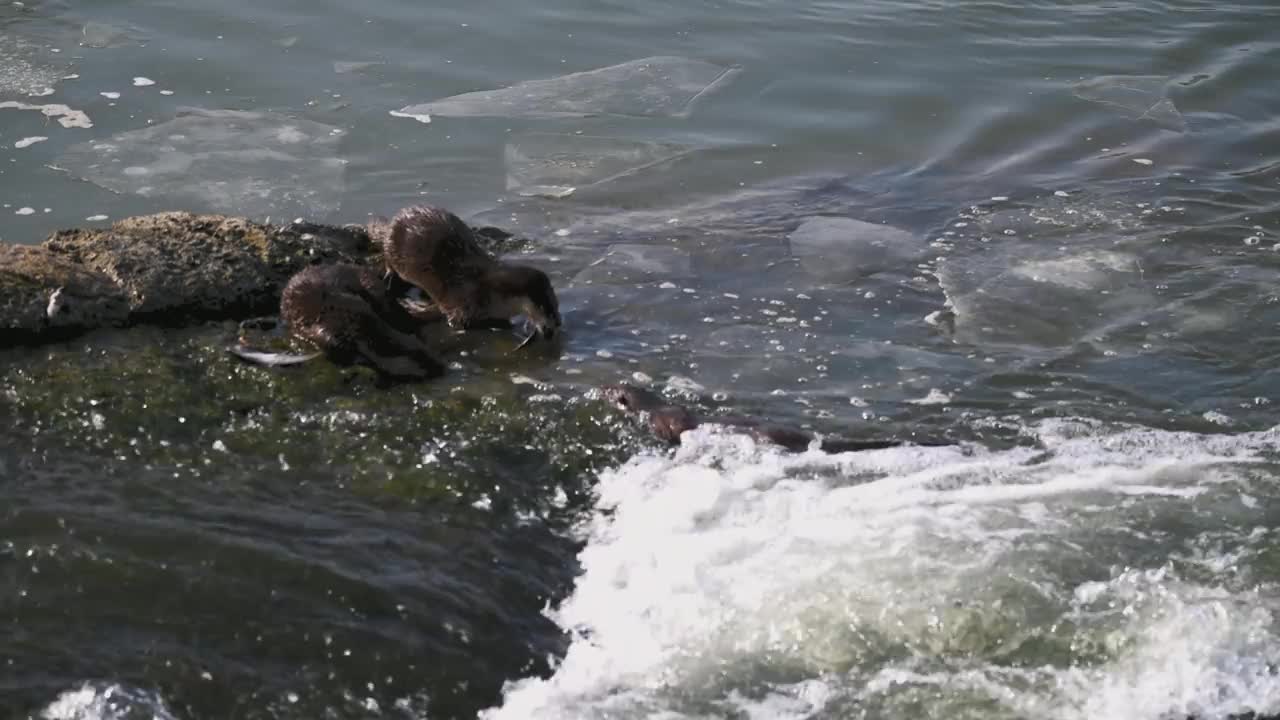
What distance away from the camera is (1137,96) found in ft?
37.7

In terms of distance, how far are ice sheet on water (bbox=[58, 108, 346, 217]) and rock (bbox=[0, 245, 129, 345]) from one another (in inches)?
95.8

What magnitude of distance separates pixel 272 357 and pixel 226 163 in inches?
148

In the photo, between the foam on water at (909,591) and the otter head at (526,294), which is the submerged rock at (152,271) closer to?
the otter head at (526,294)

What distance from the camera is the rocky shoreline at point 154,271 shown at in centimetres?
560

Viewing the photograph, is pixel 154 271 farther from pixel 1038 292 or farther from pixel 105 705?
pixel 1038 292

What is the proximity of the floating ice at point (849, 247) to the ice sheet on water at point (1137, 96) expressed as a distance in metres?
3.63

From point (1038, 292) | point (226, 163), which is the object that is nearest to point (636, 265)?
point (1038, 292)

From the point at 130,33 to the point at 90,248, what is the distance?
570 cm

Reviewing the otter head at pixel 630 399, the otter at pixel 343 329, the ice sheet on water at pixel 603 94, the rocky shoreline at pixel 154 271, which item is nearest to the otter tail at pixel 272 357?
the otter at pixel 343 329

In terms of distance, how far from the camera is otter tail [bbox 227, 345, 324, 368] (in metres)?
5.47

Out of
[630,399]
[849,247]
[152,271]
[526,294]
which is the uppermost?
[152,271]

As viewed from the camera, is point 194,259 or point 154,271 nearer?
point 154,271

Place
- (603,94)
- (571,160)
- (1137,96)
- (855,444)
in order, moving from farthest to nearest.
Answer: (1137,96) → (603,94) → (571,160) → (855,444)

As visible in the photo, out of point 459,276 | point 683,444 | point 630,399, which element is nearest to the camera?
point 683,444
